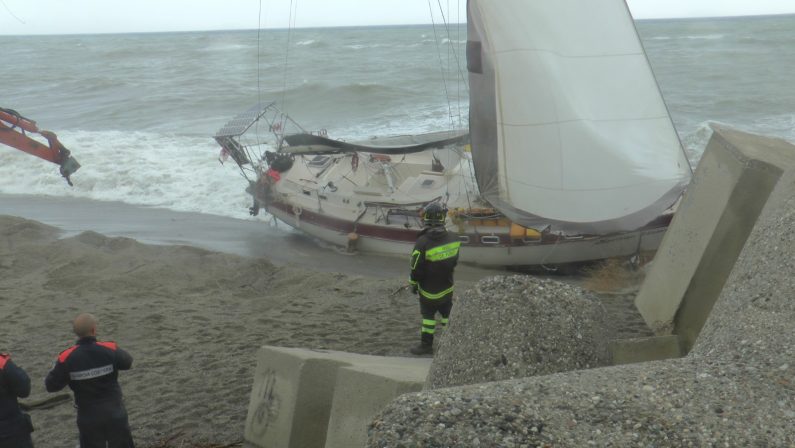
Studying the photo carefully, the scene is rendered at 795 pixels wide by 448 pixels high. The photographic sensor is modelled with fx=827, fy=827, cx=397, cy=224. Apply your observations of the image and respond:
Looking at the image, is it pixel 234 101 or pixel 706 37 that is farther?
pixel 706 37

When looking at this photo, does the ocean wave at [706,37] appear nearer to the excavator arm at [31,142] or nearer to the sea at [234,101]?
the sea at [234,101]

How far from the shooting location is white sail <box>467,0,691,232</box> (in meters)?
10.6

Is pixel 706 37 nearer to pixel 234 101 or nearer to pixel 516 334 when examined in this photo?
pixel 234 101

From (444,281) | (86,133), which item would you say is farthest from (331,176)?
(86,133)

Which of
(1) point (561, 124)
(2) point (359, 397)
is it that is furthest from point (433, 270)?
(1) point (561, 124)

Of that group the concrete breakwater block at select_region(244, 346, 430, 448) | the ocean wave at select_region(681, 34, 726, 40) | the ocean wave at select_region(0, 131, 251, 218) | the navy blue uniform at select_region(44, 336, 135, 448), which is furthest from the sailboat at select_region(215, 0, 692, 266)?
the ocean wave at select_region(681, 34, 726, 40)

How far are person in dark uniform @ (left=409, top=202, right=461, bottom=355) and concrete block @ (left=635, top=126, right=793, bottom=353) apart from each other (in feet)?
5.51

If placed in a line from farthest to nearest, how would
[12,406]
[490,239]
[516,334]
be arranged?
[490,239]
[12,406]
[516,334]

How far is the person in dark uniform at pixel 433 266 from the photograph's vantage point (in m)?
6.91

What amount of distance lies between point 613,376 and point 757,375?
1.80 ft

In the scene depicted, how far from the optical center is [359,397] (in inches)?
179

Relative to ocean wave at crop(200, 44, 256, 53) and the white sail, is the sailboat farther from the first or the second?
ocean wave at crop(200, 44, 256, 53)

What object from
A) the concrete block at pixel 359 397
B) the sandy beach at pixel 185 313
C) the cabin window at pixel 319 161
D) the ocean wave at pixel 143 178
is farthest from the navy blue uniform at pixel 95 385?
the ocean wave at pixel 143 178

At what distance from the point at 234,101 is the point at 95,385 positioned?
3416cm
